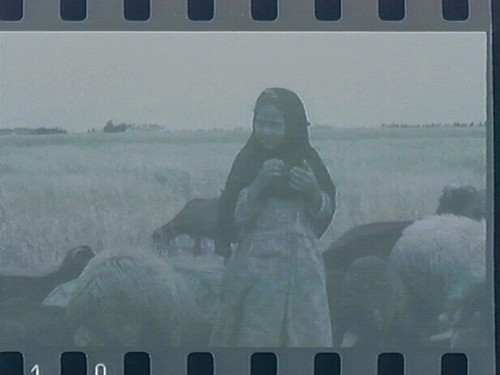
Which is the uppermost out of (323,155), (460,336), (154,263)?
(323,155)

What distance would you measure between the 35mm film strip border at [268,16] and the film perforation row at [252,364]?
95 centimetres

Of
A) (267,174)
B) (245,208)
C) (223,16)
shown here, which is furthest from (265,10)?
(245,208)

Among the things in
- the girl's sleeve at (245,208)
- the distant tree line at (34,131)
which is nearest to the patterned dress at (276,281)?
the girl's sleeve at (245,208)

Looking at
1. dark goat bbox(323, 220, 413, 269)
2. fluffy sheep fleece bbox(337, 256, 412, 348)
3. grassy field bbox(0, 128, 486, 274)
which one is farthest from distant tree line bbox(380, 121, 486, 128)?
fluffy sheep fleece bbox(337, 256, 412, 348)

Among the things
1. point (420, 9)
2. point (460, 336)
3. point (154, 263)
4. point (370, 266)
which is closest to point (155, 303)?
point (154, 263)

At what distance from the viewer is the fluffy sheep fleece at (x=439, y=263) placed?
3871 millimetres

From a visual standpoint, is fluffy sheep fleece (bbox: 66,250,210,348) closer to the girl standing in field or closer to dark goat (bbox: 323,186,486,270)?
the girl standing in field

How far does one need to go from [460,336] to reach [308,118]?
2.53ft

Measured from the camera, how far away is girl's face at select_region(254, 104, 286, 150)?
12.7 ft

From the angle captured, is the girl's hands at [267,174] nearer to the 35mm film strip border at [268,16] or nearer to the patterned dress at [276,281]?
the patterned dress at [276,281]

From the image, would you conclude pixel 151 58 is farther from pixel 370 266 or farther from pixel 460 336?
pixel 460 336

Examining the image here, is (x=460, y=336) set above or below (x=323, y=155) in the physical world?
below

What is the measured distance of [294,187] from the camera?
A: 12.7ft

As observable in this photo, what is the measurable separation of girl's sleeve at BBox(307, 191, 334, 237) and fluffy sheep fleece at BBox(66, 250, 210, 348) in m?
0.42
